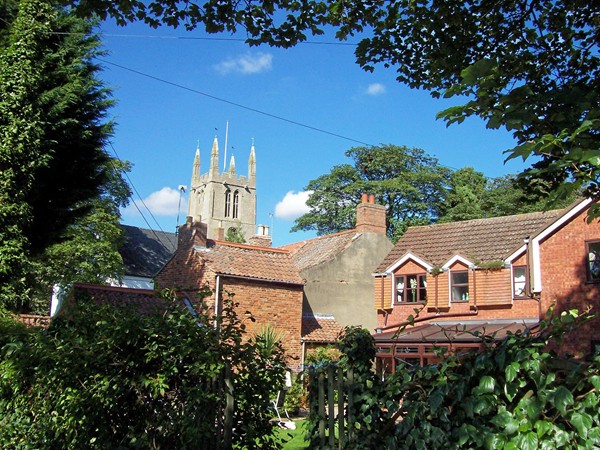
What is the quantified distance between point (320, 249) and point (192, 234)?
11.0 metres

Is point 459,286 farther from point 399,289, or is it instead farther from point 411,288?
point 399,289

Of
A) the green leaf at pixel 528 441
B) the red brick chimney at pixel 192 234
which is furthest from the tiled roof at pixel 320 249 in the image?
the green leaf at pixel 528 441

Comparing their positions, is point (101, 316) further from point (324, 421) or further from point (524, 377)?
point (524, 377)

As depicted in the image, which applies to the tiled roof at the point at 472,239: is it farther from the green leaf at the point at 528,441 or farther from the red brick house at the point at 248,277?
the green leaf at the point at 528,441

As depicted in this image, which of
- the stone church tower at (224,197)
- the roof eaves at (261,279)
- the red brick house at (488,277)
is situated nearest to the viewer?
the red brick house at (488,277)

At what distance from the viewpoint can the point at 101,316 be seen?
5.62 m

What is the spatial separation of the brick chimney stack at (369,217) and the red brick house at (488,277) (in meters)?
3.26

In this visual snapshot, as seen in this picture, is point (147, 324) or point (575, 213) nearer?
point (147, 324)

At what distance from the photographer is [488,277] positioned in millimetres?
25109

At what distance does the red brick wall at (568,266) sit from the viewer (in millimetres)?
20688

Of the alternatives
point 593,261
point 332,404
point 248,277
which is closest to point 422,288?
point 593,261

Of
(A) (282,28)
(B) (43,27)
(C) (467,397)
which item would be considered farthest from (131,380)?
(B) (43,27)

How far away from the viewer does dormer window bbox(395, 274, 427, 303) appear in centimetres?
2744

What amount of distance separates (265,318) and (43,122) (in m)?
12.5
